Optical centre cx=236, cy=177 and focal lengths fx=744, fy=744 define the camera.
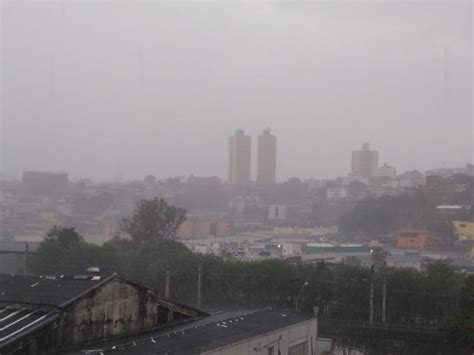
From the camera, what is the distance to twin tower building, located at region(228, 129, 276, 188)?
197 feet

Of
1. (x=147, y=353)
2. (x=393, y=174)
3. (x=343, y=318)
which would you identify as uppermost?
(x=393, y=174)

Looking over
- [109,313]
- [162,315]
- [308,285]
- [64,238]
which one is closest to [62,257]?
[64,238]

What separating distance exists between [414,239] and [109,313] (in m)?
26.5

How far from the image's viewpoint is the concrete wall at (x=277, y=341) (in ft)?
24.3

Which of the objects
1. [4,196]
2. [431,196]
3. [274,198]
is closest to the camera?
[431,196]

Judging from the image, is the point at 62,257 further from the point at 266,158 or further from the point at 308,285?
the point at 266,158

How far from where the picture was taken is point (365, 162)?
60.3 meters

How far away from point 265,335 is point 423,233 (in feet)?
85.8

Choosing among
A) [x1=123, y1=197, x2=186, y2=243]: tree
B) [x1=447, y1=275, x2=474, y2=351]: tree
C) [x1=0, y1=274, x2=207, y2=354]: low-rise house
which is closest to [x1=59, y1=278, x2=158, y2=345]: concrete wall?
[x1=0, y1=274, x2=207, y2=354]: low-rise house

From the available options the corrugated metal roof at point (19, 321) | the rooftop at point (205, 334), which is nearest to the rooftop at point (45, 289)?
the corrugated metal roof at point (19, 321)

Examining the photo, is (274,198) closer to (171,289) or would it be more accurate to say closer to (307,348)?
(171,289)

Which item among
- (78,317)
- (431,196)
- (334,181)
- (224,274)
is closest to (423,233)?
(431,196)

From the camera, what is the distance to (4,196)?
47.9 metres

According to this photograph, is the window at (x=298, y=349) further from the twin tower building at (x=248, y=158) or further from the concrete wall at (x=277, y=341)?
the twin tower building at (x=248, y=158)
